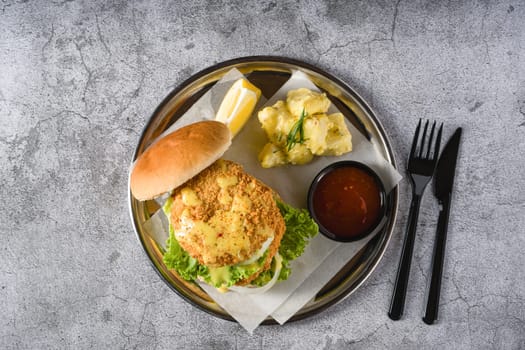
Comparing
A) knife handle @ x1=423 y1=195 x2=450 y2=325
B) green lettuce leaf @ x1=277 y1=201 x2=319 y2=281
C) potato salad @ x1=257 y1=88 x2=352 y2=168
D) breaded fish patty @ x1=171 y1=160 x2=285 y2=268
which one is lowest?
knife handle @ x1=423 y1=195 x2=450 y2=325

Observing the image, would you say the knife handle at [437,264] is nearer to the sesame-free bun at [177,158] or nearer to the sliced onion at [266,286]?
the sliced onion at [266,286]

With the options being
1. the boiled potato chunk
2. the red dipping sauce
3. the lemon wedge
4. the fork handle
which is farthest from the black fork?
the lemon wedge

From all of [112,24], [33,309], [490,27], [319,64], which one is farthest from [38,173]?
[490,27]

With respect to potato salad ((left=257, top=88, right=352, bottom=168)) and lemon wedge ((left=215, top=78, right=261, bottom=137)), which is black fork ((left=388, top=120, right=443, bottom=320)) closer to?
potato salad ((left=257, top=88, right=352, bottom=168))

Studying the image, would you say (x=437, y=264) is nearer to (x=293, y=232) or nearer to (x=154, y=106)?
(x=293, y=232)

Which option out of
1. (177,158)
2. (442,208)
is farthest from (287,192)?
(442,208)

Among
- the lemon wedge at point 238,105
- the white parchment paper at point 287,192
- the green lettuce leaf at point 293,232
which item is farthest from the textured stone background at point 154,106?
the green lettuce leaf at point 293,232
